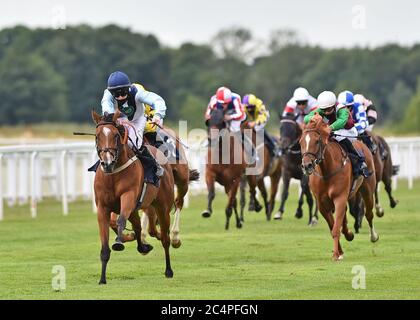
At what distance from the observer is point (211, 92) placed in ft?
261

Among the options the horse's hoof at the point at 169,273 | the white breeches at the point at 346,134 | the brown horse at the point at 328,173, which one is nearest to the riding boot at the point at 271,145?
the white breeches at the point at 346,134

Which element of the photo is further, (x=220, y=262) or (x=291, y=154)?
(x=291, y=154)

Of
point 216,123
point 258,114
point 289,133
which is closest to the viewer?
point 216,123

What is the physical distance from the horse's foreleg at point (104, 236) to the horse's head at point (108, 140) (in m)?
0.46

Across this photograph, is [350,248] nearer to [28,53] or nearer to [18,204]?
[18,204]

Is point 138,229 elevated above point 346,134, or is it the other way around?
point 346,134

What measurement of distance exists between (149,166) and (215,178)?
6510 mm

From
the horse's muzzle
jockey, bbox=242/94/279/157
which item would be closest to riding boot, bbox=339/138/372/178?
the horse's muzzle

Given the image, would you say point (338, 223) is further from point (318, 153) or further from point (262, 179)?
point (262, 179)

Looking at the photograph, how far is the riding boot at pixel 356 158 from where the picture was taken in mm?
14750

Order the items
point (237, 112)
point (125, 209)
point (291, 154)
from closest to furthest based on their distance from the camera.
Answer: point (125, 209), point (237, 112), point (291, 154)

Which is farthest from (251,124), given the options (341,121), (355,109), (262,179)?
(341,121)

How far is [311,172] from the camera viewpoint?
1359 centimetres
